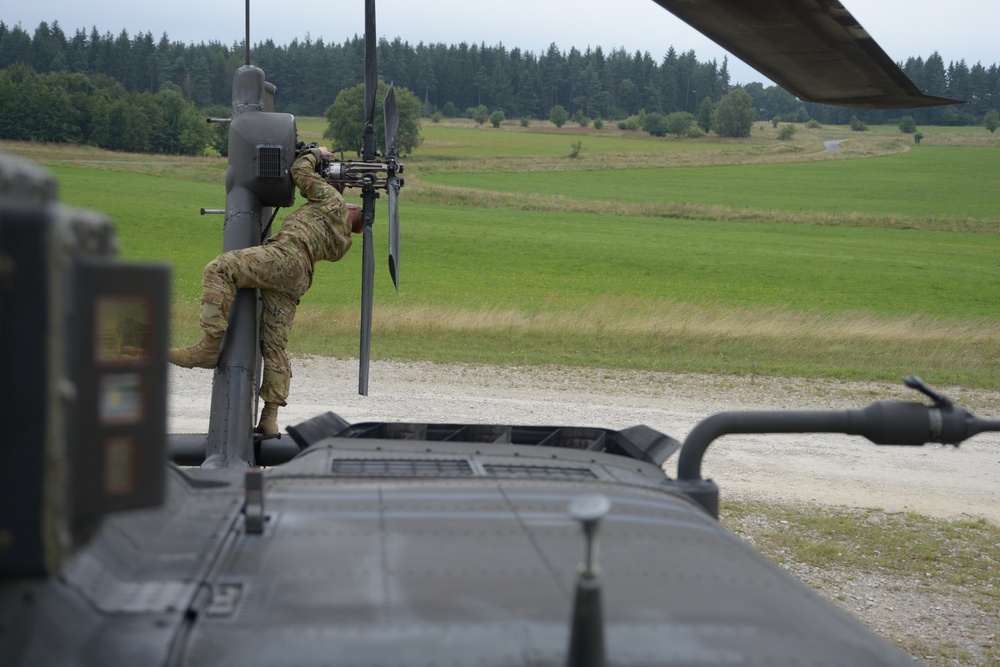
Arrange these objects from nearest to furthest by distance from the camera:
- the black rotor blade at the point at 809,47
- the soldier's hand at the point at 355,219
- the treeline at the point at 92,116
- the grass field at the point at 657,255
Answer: the black rotor blade at the point at 809,47 → the soldier's hand at the point at 355,219 → the grass field at the point at 657,255 → the treeline at the point at 92,116

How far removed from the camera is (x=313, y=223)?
752 cm

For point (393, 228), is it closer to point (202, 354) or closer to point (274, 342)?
point (274, 342)

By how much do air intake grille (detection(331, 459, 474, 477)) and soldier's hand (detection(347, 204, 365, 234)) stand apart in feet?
13.2

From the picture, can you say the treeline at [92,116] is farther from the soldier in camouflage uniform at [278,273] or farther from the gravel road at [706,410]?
the soldier in camouflage uniform at [278,273]

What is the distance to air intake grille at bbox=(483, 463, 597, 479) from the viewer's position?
3.92m

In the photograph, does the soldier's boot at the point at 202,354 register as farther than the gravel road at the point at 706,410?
No

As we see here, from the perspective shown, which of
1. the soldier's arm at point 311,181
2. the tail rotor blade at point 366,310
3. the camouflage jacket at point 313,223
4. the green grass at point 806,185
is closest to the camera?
the camouflage jacket at point 313,223

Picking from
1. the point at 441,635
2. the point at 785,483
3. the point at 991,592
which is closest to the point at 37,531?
the point at 441,635

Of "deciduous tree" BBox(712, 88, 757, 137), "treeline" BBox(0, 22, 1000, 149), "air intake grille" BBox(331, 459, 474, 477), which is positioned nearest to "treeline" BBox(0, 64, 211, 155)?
"treeline" BBox(0, 22, 1000, 149)

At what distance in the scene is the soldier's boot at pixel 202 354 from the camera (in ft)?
22.4

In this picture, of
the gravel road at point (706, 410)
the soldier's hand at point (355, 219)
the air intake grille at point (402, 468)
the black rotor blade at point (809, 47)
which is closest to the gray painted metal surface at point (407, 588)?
the air intake grille at point (402, 468)

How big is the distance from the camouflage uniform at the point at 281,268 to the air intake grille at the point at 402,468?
10.6ft

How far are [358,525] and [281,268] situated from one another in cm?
433

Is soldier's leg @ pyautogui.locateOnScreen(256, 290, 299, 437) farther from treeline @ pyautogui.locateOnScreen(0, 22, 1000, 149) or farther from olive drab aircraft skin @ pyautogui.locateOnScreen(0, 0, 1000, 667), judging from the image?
treeline @ pyautogui.locateOnScreen(0, 22, 1000, 149)
